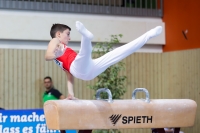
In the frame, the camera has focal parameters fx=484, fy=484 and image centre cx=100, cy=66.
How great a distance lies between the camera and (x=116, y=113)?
6.21 m

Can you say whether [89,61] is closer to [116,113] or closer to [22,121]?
[116,113]

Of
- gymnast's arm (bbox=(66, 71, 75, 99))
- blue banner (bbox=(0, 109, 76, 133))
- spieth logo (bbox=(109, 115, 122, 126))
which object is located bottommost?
blue banner (bbox=(0, 109, 76, 133))

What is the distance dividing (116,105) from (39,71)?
489cm

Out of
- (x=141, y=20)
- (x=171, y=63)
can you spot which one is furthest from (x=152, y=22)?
(x=171, y=63)

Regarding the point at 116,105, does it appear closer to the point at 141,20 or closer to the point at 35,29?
the point at 35,29

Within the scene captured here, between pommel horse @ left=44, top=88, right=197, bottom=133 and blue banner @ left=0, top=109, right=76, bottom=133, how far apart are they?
292 centimetres

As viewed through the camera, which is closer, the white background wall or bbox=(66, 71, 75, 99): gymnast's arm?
bbox=(66, 71, 75, 99): gymnast's arm

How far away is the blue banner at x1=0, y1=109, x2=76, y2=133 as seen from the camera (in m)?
8.89

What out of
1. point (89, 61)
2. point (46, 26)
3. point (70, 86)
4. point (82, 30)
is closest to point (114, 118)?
point (70, 86)

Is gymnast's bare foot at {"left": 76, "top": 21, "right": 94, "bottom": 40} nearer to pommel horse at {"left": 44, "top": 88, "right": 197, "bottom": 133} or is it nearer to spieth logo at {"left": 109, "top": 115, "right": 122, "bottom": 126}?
pommel horse at {"left": 44, "top": 88, "right": 197, "bottom": 133}

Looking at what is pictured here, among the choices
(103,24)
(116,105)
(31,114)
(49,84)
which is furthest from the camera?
(103,24)

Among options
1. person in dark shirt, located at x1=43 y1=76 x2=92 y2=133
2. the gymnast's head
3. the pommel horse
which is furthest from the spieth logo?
person in dark shirt, located at x1=43 y1=76 x2=92 y2=133

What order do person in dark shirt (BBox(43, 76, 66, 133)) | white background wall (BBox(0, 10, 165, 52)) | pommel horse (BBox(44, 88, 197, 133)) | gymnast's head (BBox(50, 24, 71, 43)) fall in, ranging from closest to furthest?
pommel horse (BBox(44, 88, 197, 133)) < gymnast's head (BBox(50, 24, 71, 43)) < person in dark shirt (BBox(43, 76, 66, 133)) < white background wall (BBox(0, 10, 165, 52))

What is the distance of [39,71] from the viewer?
10.8 m
